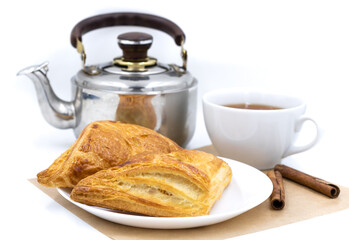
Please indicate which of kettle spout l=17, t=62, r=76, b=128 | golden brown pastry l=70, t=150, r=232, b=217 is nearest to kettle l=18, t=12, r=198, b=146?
kettle spout l=17, t=62, r=76, b=128

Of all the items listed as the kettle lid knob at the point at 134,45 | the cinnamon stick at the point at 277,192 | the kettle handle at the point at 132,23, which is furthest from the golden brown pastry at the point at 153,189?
the kettle handle at the point at 132,23

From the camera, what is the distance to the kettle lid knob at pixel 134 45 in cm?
192

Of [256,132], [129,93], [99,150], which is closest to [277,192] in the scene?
[256,132]

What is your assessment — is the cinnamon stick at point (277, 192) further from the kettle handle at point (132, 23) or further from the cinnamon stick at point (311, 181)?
the kettle handle at point (132, 23)

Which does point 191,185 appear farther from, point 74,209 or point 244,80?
point 244,80

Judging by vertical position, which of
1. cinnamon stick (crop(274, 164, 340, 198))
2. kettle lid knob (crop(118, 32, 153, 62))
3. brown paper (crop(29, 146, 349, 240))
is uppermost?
kettle lid knob (crop(118, 32, 153, 62))

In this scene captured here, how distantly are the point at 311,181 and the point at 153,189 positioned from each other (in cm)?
49

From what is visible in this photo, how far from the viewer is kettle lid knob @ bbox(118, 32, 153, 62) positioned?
1.92 meters

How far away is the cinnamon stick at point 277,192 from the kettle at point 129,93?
427mm

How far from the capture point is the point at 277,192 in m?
1.53

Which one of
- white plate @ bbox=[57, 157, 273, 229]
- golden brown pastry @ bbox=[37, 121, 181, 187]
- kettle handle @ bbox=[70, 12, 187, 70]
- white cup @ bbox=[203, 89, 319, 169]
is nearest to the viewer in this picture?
white plate @ bbox=[57, 157, 273, 229]

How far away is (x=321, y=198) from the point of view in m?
1.55

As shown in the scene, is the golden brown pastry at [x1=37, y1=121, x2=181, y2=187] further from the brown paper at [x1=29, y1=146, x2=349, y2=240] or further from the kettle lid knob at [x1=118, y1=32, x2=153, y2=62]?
the kettle lid knob at [x1=118, y1=32, x2=153, y2=62]

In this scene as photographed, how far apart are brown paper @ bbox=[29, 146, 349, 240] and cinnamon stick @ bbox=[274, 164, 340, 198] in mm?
14
